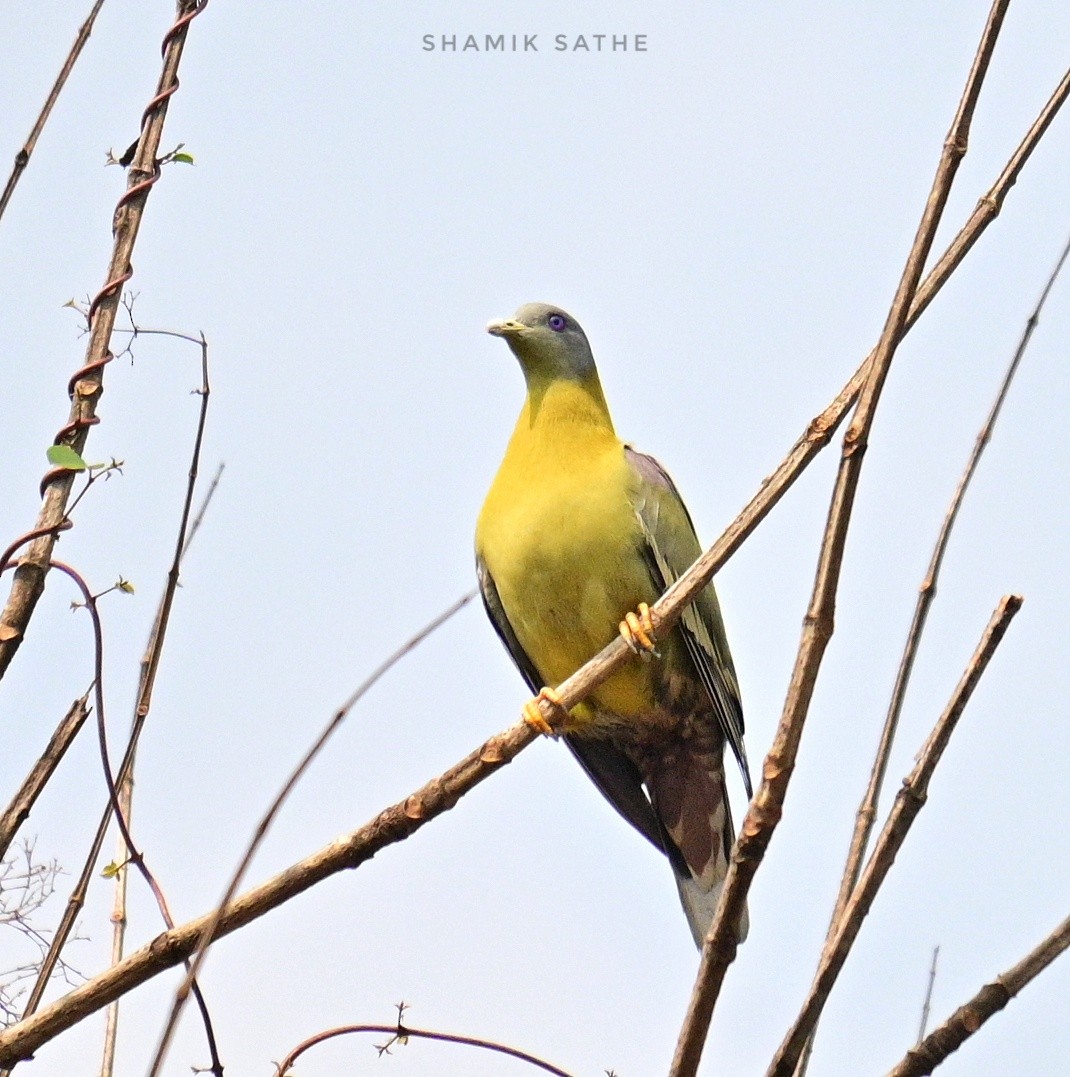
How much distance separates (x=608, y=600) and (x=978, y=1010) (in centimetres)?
246

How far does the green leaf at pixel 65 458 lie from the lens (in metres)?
2.37

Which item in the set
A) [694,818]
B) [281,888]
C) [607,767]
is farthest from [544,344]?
[281,888]

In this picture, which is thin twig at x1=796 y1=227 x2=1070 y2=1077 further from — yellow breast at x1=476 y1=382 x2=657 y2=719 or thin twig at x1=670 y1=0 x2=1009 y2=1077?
yellow breast at x1=476 y1=382 x2=657 y2=719

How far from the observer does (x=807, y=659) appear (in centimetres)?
190

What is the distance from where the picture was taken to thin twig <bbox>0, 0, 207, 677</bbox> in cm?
233

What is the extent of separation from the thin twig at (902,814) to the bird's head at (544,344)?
287cm

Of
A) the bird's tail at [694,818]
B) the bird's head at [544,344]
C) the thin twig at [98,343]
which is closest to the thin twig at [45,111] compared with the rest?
the thin twig at [98,343]

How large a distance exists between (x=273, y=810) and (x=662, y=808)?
349cm

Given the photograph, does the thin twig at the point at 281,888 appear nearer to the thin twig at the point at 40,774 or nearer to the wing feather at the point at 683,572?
the thin twig at the point at 40,774

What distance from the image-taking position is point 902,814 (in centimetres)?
199

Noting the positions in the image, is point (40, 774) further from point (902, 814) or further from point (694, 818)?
point (694, 818)

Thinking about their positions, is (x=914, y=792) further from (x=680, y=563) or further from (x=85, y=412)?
(x=680, y=563)

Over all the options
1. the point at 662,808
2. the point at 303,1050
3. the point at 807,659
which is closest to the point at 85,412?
the point at 303,1050

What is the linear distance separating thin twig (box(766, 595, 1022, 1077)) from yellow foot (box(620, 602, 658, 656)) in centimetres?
67
